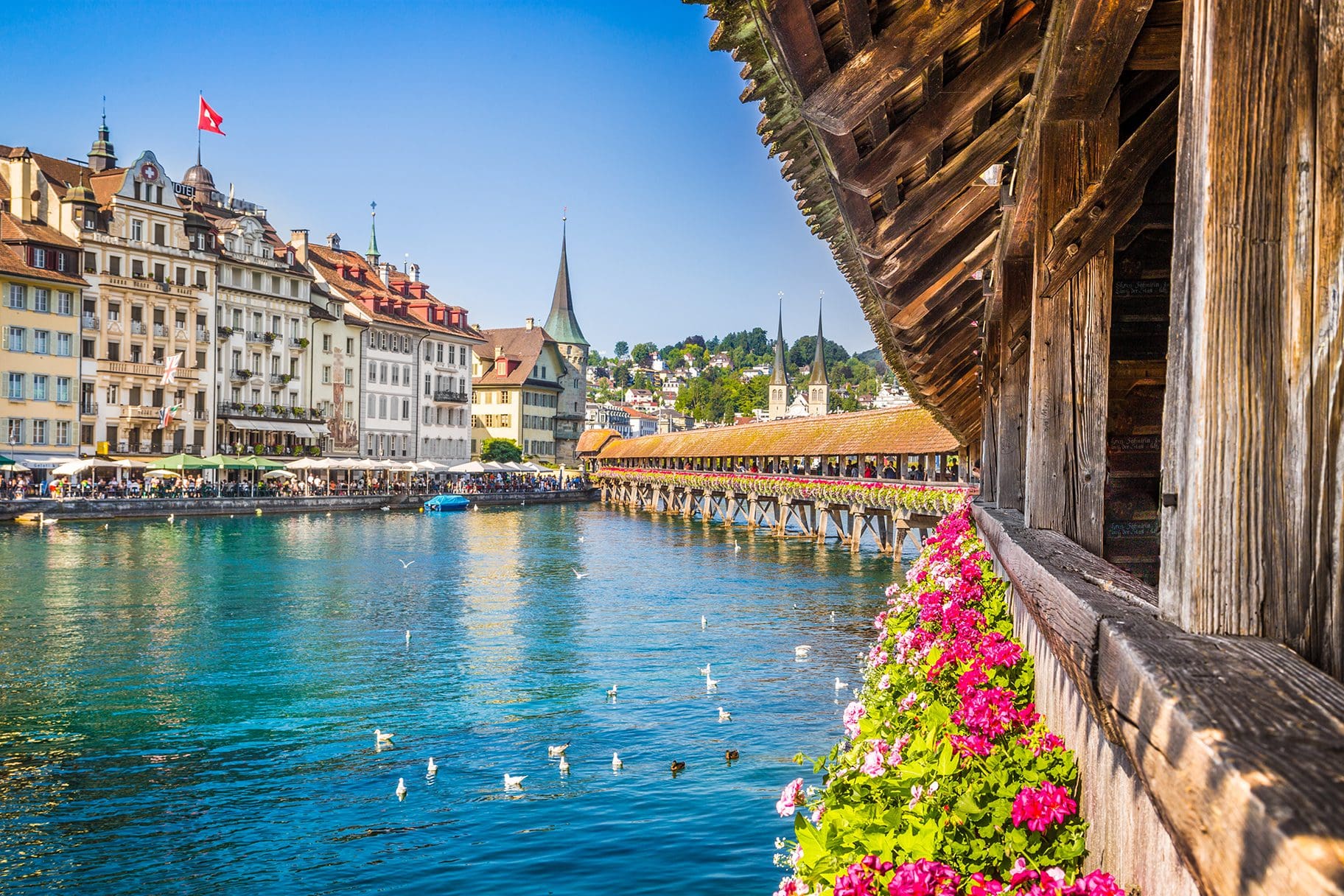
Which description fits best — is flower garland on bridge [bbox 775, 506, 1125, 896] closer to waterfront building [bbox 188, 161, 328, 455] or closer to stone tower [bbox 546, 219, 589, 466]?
waterfront building [bbox 188, 161, 328, 455]

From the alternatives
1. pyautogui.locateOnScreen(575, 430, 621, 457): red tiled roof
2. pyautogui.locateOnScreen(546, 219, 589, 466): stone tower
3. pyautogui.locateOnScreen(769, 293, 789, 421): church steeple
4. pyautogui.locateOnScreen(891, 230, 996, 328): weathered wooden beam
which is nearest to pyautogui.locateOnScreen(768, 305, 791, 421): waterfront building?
pyautogui.locateOnScreen(769, 293, 789, 421): church steeple

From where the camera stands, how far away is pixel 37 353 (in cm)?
5278

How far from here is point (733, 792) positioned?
11492 mm

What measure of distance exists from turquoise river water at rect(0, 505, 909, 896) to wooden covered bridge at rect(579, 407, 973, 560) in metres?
6.36

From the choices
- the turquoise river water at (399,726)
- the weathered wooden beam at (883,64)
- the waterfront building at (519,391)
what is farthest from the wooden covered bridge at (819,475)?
the weathered wooden beam at (883,64)

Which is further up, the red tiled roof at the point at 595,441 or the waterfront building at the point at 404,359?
the waterfront building at the point at 404,359

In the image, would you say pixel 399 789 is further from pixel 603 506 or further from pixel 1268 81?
pixel 603 506

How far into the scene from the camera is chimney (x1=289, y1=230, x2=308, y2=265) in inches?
2840

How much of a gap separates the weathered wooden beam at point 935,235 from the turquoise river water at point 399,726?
5268mm

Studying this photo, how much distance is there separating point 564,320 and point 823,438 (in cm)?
7067

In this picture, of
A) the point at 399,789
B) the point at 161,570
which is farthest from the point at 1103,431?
the point at 161,570

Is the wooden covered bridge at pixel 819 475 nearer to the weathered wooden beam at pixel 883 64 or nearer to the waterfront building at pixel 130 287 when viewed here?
the weathered wooden beam at pixel 883 64

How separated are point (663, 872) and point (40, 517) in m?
42.0

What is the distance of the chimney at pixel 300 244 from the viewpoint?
72.1m
